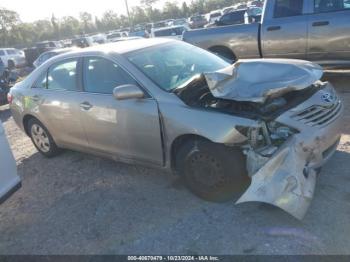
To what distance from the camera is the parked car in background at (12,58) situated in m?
26.8

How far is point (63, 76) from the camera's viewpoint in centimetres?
491

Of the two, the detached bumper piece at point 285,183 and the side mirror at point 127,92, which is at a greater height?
the side mirror at point 127,92

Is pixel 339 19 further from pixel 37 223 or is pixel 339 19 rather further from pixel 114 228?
pixel 37 223

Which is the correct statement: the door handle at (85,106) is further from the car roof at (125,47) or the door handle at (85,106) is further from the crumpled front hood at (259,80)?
the crumpled front hood at (259,80)

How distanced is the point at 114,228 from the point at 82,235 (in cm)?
32

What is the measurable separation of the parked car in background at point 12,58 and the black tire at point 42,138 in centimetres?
2338

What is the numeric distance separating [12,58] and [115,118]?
26341mm

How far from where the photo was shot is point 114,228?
3623 millimetres

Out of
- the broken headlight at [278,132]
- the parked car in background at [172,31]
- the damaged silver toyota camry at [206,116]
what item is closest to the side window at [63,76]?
the damaged silver toyota camry at [206,116]

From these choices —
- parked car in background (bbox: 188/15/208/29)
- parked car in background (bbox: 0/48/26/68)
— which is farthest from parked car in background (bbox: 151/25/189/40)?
parked car in background (bbox: 0/48/26/68)

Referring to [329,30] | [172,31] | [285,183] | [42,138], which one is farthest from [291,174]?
[172,31]

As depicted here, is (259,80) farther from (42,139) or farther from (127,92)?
(42,139)

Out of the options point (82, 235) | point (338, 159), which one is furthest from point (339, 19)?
point (82, 235)

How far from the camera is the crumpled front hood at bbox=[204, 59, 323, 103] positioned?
11.1 feet
